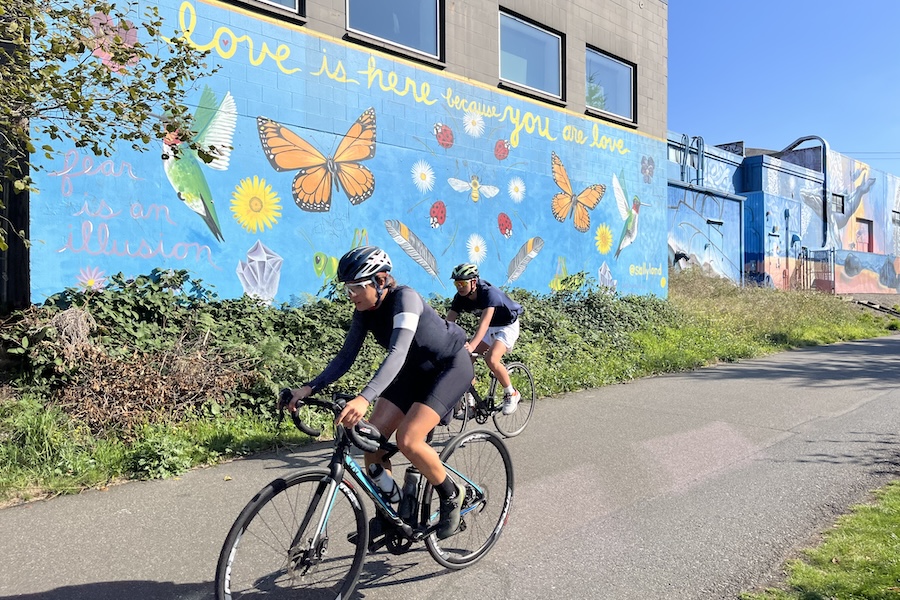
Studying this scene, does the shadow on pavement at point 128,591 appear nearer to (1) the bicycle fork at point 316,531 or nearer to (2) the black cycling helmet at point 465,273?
(1) the bicycle fork at point 316,531

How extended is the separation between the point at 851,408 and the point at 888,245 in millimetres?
34345

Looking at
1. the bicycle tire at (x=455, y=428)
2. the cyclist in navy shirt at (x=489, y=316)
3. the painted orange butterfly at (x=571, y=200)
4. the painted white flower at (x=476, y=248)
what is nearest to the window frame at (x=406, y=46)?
the painted white flower at (x=476, y=248)

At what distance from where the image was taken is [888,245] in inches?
1426

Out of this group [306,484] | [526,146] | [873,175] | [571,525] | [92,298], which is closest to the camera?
[306,484]

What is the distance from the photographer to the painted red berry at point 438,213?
11.1 m

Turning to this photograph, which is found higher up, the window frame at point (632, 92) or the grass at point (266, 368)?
the window frame at point (632, 92)

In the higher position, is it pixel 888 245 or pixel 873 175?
pixel 873 175

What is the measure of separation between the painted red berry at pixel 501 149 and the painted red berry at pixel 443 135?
117 centimetres

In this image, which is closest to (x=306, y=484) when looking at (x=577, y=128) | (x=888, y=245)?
(x=577, y=128)

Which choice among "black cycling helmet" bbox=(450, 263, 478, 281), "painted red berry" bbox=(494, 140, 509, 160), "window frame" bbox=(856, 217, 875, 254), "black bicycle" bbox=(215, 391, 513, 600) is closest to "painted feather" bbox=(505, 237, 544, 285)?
"painted red berry" bbox=(494, 140, 509, 160)

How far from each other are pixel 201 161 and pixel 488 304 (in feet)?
14.5

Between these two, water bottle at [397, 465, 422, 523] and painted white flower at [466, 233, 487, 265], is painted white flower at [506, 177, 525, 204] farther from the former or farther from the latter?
water bottle at [397, 465, 422, 523]

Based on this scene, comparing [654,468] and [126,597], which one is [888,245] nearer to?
[654,468]

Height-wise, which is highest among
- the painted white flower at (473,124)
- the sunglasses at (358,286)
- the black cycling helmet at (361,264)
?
the painted white flower at (473,124)
